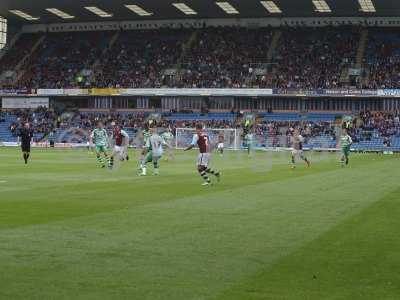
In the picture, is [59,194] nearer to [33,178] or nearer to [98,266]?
[33,178]

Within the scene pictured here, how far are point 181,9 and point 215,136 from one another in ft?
61.7

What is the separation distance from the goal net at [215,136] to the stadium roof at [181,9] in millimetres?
15206

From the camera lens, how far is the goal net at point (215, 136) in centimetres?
8055

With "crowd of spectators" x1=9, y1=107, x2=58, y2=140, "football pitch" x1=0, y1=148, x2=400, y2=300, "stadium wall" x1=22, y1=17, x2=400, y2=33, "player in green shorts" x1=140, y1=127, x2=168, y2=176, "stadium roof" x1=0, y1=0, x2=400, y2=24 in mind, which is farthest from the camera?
"stadium wall" x1=22, y1=17, x2=400, y2=33

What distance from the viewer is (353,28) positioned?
93625mm

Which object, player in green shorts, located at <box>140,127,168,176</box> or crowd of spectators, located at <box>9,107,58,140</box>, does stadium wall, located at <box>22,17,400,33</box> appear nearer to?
crowd of spectators, located at <box>9,107,58,140</box>

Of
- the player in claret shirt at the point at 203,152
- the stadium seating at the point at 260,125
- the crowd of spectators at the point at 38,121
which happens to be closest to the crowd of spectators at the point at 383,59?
the stadium seating at the point at 260,125

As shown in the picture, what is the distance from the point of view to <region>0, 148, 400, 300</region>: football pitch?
30.3ft

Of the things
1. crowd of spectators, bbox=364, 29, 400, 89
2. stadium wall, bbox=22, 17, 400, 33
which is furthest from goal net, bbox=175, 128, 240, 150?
stadium wall, bbox=22, 17, 400, 33

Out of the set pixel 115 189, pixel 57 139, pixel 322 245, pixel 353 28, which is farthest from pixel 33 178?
pixel 353 28

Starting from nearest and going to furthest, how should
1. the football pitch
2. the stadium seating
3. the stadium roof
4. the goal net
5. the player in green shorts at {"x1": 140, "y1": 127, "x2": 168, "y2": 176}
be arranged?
1. the football pitch
2. the player in green shorts at {"x1": 140, "y1": 127, "x2": 168, "y2": 176}
3. the stadium seating
4. the goal net
5. the stadium roof

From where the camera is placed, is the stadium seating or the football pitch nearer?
the football pitch

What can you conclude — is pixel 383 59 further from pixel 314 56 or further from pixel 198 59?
pixel 198 59

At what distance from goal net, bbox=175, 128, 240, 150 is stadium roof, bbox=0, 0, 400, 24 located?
15.2 m
